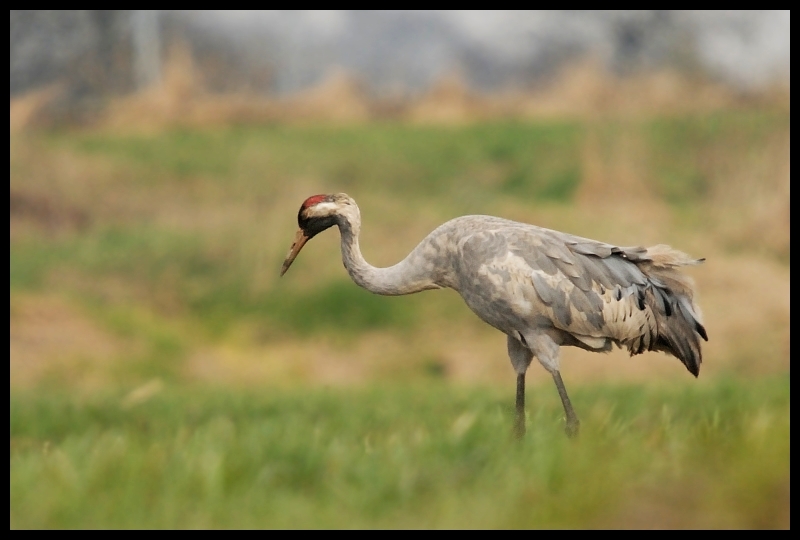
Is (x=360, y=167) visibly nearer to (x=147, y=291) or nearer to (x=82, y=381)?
(x=147, y=291)

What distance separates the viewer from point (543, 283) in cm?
752

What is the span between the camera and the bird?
749 cm

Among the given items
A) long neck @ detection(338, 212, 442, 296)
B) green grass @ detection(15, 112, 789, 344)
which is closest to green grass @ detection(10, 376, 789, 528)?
long neck @ detection(338, 212, 442, 296)

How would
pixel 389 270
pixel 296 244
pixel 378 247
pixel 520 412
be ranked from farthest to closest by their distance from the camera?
pixel 378 247
pixel 296 244
pixel 389 270
pixel 520 412

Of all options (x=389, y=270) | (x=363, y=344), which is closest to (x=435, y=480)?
(x=389, y=270)

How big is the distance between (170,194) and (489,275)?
807 inches

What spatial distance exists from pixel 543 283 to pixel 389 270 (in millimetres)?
995

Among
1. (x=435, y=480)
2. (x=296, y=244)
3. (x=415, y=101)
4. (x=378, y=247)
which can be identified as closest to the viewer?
(x=435, y=480)

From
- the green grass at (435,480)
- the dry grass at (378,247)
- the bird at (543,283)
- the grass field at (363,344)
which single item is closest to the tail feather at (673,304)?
the bird at (543,283)

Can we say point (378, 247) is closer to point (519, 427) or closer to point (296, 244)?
point (296, 244)

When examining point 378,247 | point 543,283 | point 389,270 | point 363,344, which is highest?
point 378,247

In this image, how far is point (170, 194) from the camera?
88.7 ft
